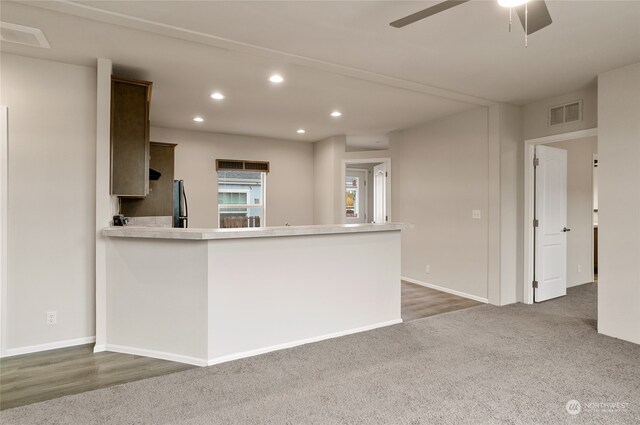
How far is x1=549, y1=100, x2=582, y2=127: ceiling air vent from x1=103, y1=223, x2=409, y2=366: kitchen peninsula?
2697 millimetres

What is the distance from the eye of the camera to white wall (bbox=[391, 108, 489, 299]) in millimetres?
4695

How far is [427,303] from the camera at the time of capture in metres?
4.54

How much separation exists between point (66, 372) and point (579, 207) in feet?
21.5

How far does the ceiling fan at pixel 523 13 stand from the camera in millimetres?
1753

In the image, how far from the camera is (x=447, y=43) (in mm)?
2846

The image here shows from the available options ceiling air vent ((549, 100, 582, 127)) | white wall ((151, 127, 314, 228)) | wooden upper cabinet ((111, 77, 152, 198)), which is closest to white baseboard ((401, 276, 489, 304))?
ceiling air vent ((549, 100, 582, 127))

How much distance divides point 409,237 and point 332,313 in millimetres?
2822

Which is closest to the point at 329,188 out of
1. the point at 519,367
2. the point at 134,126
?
the point at 134,126

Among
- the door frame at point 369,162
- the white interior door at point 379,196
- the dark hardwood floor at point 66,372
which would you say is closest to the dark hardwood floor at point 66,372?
the dark hardwood floor at point 66,372

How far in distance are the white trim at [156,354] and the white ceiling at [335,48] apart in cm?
244

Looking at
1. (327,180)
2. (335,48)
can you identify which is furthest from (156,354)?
(327,180)

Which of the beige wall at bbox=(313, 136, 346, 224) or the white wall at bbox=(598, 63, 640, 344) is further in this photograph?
the beige wall at bbox=(313, 136, 346, 224)

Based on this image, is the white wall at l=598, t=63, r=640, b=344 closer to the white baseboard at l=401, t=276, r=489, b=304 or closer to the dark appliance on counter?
the white baseboard at l=401, t=276, r=489, b=304

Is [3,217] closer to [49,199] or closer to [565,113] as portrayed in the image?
[49,199]
